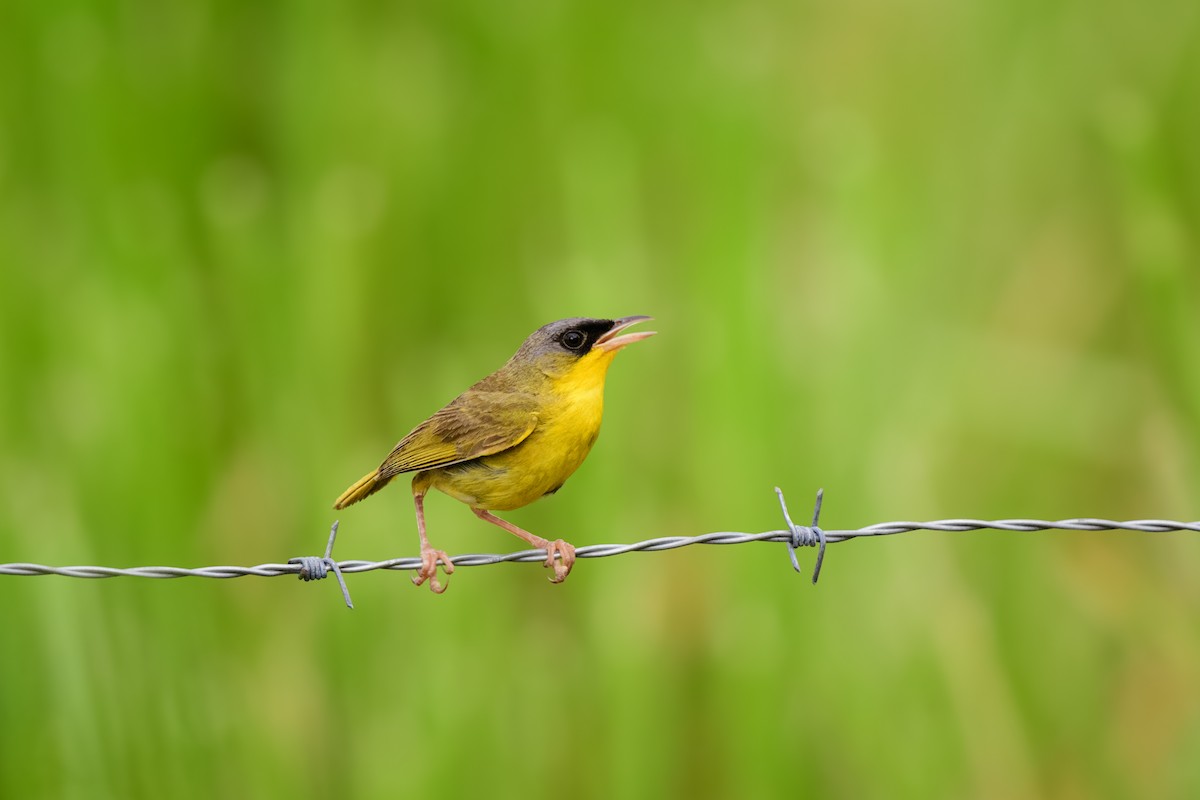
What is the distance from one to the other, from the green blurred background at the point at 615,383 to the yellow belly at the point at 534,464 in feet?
3.02

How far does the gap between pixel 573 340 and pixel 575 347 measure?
0.07 feet

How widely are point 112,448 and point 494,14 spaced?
2.48 metres

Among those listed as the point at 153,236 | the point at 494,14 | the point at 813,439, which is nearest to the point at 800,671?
the point at 813,439

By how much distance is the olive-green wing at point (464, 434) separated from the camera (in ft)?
10.4

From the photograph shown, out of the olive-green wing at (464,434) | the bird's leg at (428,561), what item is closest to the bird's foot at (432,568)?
the bird's leg at (428,561)

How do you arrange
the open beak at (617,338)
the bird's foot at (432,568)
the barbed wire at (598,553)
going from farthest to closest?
the bird's foot at (432,568)
the open beak at (617,338)
the barbed wire at (598,553)

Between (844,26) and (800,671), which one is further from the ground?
(844,26)

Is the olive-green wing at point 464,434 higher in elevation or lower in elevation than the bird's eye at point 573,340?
lower

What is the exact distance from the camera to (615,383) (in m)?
4.93

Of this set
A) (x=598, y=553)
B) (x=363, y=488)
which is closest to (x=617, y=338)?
(x=598, y=553)

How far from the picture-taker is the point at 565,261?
5457 millimetres

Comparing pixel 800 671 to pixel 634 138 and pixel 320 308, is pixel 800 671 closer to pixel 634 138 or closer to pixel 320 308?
pixel 320 308

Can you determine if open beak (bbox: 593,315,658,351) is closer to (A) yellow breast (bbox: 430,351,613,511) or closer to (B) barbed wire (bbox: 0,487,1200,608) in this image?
(A) yellow breast (bbox: 430,351,613,511)

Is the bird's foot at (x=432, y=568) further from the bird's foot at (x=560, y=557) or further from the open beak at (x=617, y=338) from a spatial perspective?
the open beak at (x=617, y=338)
